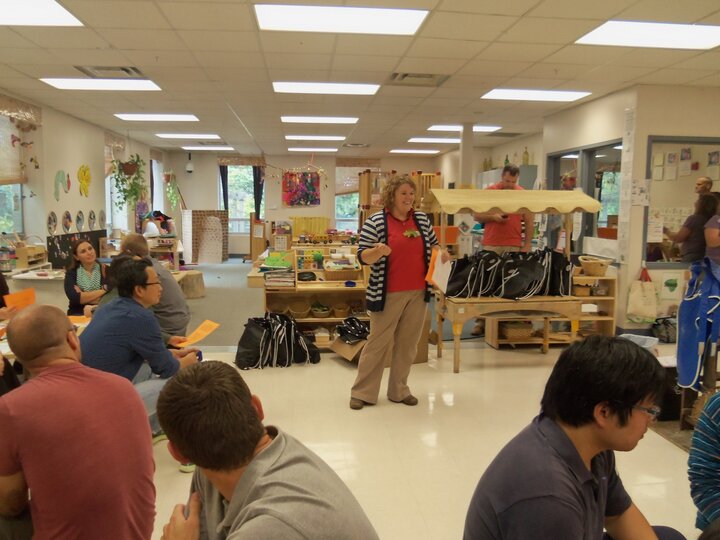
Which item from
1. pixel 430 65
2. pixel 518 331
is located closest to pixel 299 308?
pixel 518 331

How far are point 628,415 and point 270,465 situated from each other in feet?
2.66

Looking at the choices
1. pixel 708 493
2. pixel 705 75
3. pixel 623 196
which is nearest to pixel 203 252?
pixel 623 196

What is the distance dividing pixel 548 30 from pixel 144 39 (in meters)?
3.44

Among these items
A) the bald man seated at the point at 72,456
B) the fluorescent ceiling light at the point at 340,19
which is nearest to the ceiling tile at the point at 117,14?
the fluorescent ceiling light at the point at 340,19

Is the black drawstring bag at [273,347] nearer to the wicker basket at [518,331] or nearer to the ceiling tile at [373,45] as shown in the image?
the wicker basket at [518,331]

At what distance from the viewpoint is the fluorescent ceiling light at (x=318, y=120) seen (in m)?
9.29

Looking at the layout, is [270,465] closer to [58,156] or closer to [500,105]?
[500,105]

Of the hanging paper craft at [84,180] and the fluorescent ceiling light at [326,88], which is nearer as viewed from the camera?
the fluorescent ceiling light at [326,88]

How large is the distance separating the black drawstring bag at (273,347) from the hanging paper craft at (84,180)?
5.70 metres

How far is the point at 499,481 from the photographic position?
4.22 feet

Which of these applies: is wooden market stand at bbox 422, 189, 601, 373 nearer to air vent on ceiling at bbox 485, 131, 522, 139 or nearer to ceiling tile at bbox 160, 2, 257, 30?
ceiling tile at bbox 160, 2, 257, 30

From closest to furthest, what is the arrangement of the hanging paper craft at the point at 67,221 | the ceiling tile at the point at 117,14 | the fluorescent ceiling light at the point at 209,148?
1. the ceiling tile at the point at 117,14
2. the hanging paper craft at the point at 67,221
3. the fluorescent ceiling light at the point at 209,148

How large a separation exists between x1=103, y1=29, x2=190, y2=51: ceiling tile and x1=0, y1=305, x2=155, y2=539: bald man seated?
12.3 feet

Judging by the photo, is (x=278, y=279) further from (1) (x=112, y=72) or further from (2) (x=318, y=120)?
(2) (x=318, y=120)
